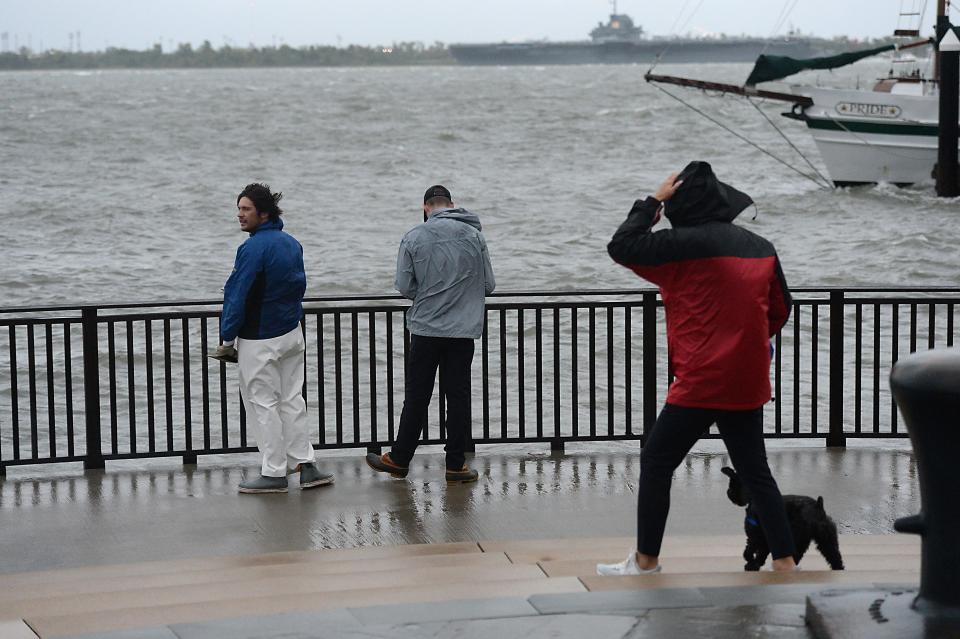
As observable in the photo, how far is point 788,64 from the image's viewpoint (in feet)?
115

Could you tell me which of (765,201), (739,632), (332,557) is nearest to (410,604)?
(739,632)

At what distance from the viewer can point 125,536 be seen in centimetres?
662

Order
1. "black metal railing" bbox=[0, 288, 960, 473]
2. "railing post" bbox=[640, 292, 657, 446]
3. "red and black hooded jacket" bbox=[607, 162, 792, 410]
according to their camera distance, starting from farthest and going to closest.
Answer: "railing post" bbox=[640, 292, 657, 446] → "black metal railing" bbox=[0, 288, 960, 473] → "red and black hooded jacket" bbox=[607, 162, 792, 410]

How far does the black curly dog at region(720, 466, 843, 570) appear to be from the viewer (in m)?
5.38

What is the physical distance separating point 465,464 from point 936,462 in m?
4.15

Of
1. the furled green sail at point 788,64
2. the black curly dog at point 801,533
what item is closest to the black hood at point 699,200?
the black curly dog at point 801,533

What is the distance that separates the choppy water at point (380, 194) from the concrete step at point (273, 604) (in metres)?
20.6

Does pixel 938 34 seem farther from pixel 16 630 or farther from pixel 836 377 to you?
pixel 16 630

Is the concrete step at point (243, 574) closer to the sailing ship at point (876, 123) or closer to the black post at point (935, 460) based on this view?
the black post at point (935, 460)

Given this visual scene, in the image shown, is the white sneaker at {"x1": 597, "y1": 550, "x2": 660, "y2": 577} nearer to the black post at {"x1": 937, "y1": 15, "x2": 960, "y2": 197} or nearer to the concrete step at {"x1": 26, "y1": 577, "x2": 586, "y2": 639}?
the concrete step at {"x1": 26, "y1": 577, "x2": 586, "y2": 639}

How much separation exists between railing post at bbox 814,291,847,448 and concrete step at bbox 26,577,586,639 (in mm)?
3935

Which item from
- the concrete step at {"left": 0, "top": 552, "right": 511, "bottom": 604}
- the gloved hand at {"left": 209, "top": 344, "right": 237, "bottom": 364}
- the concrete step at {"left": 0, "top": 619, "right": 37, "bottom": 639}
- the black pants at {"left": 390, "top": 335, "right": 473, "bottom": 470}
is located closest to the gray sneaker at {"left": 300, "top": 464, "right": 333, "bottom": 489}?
the black pants at {"left": 390, "top": 335, "right": 473, "bottom": 470}

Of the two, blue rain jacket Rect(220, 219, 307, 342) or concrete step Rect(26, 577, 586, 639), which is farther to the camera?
blue rain jacket Rect(220, 219, 307, 342)

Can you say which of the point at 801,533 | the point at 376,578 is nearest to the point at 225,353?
the point at 376,578
